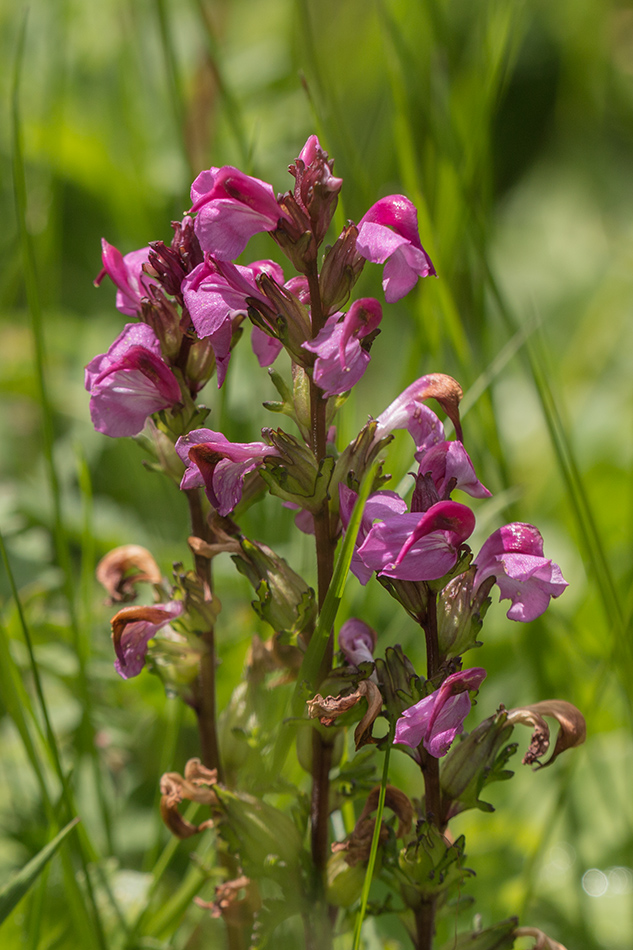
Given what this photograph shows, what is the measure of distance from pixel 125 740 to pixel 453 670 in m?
0.57

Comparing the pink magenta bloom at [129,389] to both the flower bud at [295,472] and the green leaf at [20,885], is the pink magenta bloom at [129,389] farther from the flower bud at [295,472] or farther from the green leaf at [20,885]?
the green leaf at [20,885]

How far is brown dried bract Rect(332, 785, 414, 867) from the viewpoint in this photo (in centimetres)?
51

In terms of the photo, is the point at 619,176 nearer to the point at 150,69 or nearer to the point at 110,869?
the point at 150,69

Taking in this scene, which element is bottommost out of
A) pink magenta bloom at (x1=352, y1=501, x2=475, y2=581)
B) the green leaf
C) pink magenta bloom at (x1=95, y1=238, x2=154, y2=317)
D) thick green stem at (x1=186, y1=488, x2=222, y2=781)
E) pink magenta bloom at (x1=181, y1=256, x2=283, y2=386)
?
the green leaf

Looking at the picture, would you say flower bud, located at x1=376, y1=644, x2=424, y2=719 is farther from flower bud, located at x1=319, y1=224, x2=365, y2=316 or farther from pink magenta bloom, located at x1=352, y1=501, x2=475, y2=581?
flower bud, located at x1=319, y1=224, x2=365, y2=316

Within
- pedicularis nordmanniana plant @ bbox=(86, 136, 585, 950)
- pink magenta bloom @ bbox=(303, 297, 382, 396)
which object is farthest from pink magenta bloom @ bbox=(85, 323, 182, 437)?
pink magenta bloom @ bbox=(303, 297, 382, 396)

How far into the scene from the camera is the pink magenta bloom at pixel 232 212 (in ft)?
1.56

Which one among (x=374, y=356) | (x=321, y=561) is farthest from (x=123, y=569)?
(x=374, y=356)

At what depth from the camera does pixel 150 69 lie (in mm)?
1979

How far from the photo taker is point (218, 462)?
0.49 metres

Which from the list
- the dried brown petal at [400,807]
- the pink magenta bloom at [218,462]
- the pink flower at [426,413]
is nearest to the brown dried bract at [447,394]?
the pink flower at [426,413]

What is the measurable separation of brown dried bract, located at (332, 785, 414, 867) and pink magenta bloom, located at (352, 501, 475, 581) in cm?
17

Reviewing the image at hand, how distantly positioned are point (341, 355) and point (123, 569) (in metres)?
0.30

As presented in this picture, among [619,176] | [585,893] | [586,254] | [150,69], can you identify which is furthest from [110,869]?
[619,176]
